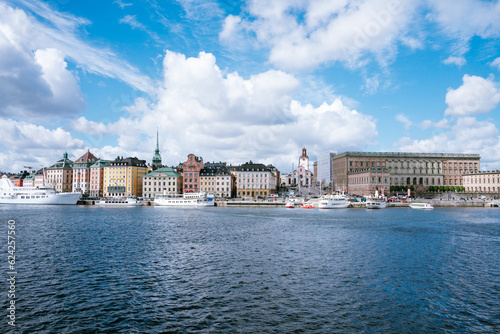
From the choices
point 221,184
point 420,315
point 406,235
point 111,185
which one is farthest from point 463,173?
point 420,315

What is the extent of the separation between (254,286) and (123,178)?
154 metres

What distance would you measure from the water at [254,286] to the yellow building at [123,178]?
127 metres

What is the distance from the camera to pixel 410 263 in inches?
1208

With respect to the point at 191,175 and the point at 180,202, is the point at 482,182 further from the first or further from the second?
the point at 180,202

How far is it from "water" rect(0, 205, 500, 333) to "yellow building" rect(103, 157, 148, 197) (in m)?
127

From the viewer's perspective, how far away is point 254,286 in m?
23.5

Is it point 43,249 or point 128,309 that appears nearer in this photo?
point 128,309

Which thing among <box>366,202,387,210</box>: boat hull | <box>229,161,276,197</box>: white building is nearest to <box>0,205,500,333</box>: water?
<box>366,202,387,210</box>: boat hull

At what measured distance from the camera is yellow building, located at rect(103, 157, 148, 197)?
165125 millimetres

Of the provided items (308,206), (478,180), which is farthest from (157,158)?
(478,180)

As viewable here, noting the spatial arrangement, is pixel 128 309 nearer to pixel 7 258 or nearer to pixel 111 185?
pixel 7 258

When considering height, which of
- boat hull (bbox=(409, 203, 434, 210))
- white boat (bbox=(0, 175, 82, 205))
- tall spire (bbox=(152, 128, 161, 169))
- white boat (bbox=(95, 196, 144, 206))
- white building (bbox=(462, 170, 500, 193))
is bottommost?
boat hull (bbox=(409, 203, 434, 210))

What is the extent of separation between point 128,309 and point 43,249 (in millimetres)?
21267

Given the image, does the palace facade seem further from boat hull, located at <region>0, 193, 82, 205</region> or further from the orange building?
the orange building
